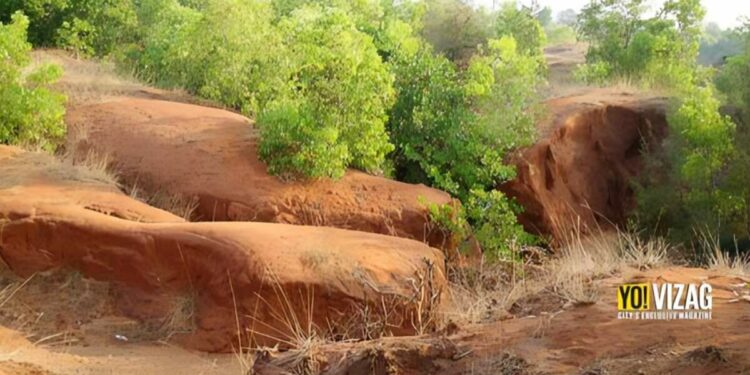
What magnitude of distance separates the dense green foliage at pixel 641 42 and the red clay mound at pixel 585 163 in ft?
4.93

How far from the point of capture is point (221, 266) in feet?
28.2

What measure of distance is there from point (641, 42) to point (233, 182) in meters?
11.7

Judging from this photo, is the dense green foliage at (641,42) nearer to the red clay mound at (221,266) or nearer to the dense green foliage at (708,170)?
the dense green foliage at (708,170)

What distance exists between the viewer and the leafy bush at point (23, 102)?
459 inches

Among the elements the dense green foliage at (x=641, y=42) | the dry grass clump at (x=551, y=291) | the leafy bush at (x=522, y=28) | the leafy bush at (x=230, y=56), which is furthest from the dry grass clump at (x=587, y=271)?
the leafy bush at (x=522, y=28)

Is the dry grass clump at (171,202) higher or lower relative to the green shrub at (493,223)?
higher

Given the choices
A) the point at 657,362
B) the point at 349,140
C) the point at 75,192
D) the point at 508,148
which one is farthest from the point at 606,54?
the point at 657,362

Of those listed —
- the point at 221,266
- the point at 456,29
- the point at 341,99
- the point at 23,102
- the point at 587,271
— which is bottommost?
the point at 221,266

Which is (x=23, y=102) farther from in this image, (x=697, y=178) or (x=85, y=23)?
(x=697, y=178)

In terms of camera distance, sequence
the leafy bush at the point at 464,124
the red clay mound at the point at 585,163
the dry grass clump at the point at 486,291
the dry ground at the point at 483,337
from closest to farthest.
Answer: the dry ground at the point at 483,337 < the dry grass clump at the point at 486,291 < the leafy bush at the point at 464,124 < the red clay mound at the point at 585,163

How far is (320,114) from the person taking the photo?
12.0 metres

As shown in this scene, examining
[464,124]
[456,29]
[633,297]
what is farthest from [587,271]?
[456,29]

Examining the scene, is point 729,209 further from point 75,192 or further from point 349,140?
point 75,192

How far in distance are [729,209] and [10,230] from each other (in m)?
10.1
